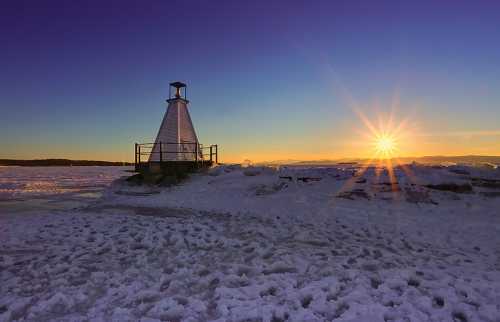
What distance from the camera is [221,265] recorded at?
6125 mm

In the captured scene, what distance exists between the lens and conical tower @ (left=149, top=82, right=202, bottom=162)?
29.2 m

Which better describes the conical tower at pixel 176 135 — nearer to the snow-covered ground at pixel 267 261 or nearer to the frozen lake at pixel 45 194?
the frozen lake at pixel 45 194

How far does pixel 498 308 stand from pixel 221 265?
4.24m

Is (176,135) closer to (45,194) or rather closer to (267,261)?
(45,194)

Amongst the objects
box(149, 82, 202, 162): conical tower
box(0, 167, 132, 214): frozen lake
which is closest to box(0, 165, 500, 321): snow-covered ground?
box(0, 167, 132, 214): frozen lake

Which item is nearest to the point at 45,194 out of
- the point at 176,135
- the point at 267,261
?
the point at 176,135

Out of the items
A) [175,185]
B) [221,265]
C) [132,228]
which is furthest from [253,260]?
[175,185]

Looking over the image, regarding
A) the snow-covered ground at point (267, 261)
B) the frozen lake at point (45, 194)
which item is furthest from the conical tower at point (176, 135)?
the snow-covered ground at point (267, 261)

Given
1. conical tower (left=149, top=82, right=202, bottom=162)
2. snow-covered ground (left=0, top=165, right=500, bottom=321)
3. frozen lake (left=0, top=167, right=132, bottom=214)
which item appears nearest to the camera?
A: snow-covered ground (left=0, top=165, right=500, bottom=321)

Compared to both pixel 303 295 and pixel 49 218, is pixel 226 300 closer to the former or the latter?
pixel 303 295

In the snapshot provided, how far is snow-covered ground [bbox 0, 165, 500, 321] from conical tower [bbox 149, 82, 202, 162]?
15.2m

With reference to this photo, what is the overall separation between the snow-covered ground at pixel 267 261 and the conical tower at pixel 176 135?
1524 cm

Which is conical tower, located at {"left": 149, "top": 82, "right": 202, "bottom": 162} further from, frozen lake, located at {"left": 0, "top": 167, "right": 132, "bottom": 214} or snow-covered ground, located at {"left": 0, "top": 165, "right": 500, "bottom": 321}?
snow-covered ground, located at {"left": 0, "top": 165, "right": 500, "bottom": 321}

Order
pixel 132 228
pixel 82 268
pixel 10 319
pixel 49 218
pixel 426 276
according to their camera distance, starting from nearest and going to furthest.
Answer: pixel 10 319
pixel 426 276
pixel 82 268
pixel 132 228
pixel 49 218
